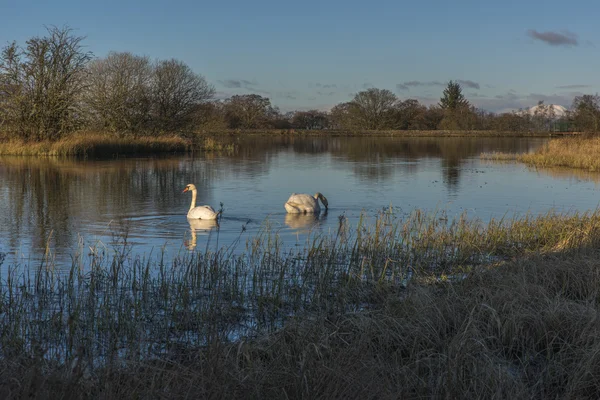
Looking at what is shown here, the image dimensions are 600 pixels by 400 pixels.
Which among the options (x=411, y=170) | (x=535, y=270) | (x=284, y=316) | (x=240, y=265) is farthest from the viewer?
(x=411, y=170)

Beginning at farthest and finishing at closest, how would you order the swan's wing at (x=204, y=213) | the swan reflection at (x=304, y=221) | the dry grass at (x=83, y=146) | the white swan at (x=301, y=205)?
the dry grass at (x=83, y=146)
the white swan at (x=301, y=205)
the swan's wing at (x=204, y=213)
the swan reflection at (x=304, y=221)

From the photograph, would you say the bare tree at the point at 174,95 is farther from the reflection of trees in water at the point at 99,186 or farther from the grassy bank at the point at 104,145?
the reflection of trees in water at the point at 99,186

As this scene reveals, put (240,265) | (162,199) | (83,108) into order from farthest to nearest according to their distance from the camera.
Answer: (83,108), (162,199), (240,265)

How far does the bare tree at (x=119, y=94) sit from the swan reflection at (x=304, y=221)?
2804 cm

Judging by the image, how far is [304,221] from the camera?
38.2ft

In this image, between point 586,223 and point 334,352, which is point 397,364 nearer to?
point 334,352

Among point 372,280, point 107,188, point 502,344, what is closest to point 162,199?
point 107,188

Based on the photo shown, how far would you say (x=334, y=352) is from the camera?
396cm

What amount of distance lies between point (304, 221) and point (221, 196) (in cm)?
428

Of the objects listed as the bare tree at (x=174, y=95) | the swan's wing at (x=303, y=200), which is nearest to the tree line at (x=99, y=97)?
the bare tree at (x=174, y=95)

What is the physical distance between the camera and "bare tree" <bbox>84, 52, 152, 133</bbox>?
37656 millimetres

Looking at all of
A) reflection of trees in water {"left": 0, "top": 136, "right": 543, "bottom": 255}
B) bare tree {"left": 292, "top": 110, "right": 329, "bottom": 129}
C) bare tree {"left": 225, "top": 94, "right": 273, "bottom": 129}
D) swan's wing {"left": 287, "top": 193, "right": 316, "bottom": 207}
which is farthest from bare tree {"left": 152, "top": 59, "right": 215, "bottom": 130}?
bare tree {"left": 292, "top": 110, "right": 329, "bottom": 129}

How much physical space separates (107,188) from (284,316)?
40.1 ft

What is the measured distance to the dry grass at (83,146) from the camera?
98.0ft
